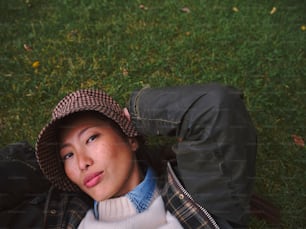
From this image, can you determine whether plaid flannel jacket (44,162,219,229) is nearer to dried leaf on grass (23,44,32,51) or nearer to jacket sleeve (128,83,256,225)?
jacket sleeve (128,83,256,225)

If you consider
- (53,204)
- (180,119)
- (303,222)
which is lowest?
(303,222)

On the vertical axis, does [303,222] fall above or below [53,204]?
below

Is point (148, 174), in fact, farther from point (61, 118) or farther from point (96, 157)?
point (61, 118)

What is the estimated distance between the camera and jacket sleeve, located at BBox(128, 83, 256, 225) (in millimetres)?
2057

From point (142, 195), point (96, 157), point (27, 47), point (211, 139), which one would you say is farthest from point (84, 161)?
point (27, 47)

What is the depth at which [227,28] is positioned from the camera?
3.80m

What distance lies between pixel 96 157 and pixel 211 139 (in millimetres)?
602

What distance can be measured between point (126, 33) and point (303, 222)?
7.23ft

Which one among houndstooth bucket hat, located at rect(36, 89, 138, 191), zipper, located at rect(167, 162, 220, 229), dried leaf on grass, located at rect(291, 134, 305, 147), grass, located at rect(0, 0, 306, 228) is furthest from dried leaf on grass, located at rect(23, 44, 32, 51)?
dried leaf on grass, located at rect(291, 134, 305, 147)

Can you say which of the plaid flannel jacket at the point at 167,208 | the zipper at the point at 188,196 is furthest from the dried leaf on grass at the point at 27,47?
the zipper at the point at 188,196

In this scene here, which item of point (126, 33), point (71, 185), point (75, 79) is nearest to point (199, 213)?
point (71, 185)

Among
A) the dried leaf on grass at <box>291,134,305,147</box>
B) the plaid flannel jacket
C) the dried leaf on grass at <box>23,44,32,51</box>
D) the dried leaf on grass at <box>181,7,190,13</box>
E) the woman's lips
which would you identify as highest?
the dried leaf on grass at <box>181,7,190,13</box>

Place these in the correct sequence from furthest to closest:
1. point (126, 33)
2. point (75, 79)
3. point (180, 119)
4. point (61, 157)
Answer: point (126, 33), point (75, 79), point (61, 157), point (180, 119)

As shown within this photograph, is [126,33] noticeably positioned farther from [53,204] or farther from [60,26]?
[53,204]
